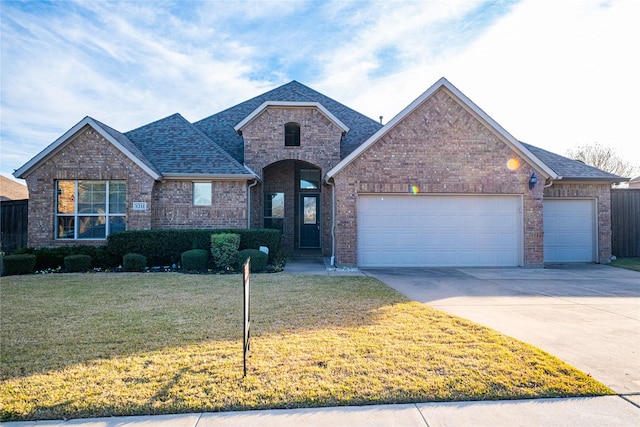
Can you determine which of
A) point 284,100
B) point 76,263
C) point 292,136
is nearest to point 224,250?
point 76,263

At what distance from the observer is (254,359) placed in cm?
420

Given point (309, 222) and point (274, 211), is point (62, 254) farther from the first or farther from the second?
point (309, 222)

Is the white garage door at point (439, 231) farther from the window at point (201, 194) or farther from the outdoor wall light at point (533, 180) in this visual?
the window at point (201, 194)

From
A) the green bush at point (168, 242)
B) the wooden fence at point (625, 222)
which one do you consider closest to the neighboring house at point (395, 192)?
the green bush at point (168, 242)

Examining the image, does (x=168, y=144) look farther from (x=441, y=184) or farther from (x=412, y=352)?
(x=412, y=352)

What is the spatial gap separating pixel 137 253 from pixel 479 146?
40.4ft

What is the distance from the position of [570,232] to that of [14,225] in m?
22.6

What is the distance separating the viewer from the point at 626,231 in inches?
579

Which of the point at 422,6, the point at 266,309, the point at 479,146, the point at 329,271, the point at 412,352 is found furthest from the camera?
the point at 479,146

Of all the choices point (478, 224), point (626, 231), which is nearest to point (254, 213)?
point (478, 224)

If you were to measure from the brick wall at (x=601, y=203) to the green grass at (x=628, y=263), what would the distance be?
15.6 inches

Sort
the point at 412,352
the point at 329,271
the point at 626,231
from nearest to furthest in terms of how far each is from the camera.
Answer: the point at 412,352
the point at 329,271
the point at 626,231

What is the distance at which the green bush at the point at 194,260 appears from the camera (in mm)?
11578

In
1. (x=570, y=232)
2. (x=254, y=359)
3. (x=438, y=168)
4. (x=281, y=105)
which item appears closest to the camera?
(x=254, y=359)
